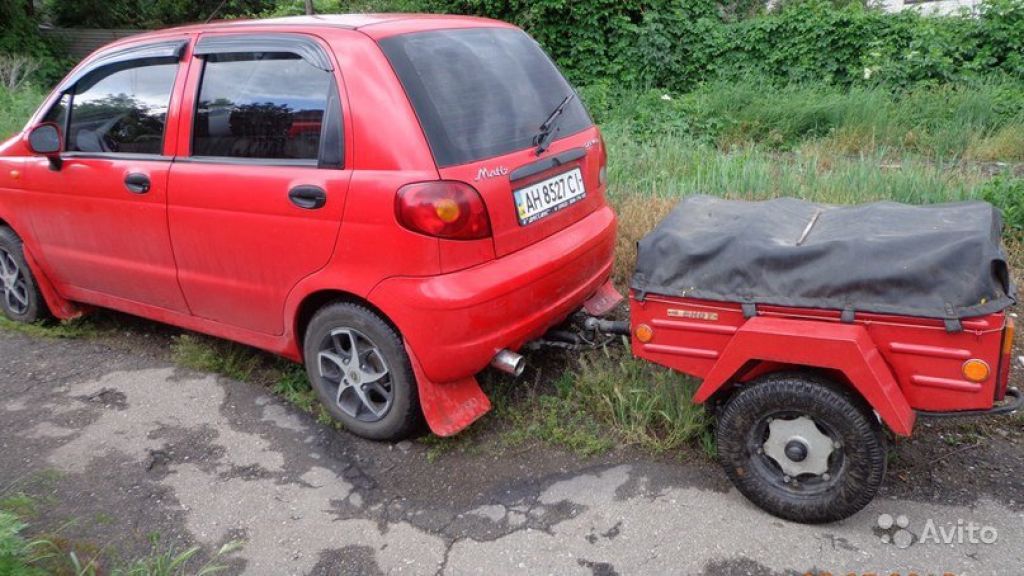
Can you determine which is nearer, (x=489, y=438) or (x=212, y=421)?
(x=489, y=438)

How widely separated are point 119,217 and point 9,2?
20.8 metres

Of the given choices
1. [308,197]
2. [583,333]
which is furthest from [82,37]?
[583,333]

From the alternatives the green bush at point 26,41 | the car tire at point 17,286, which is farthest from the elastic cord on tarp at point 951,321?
the green bush at point 26,41

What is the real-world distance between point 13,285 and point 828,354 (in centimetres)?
490

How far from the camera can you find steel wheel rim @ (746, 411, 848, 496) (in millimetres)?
2721

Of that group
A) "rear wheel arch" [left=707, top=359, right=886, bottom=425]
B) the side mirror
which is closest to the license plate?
"rear wheel arch" [left=707, top=359, right=886, bottom=425]

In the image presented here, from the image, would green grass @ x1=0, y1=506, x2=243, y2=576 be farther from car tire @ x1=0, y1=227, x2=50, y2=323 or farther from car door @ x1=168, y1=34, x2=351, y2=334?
car tire @ x1=0, y1=227, x2=50, y2=323

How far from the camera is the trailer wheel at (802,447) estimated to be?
265 cm

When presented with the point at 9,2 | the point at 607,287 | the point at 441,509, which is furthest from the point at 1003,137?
the point at 9,2

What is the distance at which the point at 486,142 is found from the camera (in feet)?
10.6

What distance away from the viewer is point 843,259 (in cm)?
266

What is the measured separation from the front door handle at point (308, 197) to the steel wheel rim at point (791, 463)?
6.41 feet

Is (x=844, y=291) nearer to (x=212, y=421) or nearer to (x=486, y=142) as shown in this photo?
(x=486, y=142)

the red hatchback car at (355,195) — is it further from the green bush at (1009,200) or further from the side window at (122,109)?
the green bush at (1009,200)
